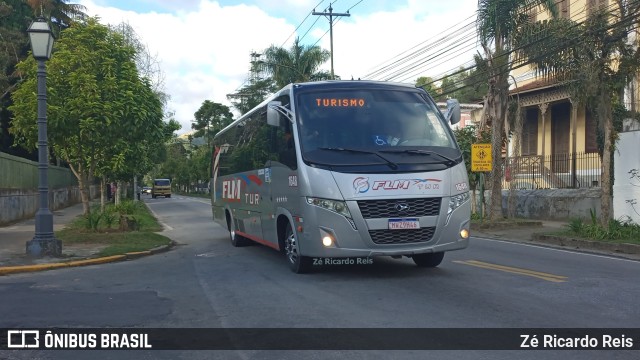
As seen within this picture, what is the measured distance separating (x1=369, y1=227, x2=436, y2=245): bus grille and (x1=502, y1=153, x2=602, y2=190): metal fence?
1464cm

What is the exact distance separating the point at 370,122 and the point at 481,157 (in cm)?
1260

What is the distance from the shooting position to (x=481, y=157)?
21.0 m

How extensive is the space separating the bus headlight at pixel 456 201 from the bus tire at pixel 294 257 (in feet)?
7.98

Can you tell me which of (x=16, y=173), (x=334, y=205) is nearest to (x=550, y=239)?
(x=334, y=205)

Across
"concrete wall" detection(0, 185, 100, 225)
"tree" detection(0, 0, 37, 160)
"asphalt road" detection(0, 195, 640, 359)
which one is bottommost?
"asphalt road" detection(0, 195, 640, 359)

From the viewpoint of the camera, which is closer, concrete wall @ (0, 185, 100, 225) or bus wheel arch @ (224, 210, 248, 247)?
bus wheel arch @ (224, 210, 248, 247)

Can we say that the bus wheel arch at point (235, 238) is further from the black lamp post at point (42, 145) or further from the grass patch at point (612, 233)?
the grass patch at point (612, 233)

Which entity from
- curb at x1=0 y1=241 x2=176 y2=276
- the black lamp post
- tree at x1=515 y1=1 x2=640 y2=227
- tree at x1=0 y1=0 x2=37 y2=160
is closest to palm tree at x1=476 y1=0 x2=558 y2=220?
tree at x1=515 y1=1 x2=640 y2=227

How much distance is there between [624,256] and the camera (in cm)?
1323

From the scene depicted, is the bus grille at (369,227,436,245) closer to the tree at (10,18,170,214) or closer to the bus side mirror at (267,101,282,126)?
the bus side mirror at (267,101,282,126)

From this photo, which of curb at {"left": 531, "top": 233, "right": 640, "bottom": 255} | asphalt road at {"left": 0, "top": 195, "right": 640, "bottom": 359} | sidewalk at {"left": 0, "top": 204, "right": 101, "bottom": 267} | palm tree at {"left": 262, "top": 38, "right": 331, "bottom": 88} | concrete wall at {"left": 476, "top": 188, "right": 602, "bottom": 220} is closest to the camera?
asphalt road at {"left": 0, "top": 195, "right": 640, "bottom": 359}

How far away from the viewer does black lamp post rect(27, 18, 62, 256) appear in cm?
1223

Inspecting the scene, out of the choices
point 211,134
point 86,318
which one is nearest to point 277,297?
point 86,318

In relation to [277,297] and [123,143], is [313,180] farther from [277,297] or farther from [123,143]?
[123,143]
